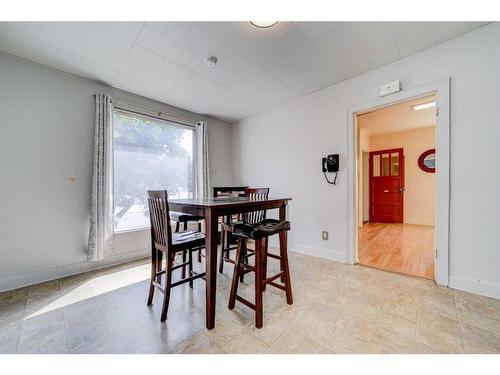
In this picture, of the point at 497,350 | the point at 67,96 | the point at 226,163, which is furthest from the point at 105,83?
the point at 497,350

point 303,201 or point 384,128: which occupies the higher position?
point 384,128

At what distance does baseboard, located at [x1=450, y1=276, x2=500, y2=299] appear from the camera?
5.79ft

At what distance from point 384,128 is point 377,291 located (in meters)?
4.55

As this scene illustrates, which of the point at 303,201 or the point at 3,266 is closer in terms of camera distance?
the point at 3,266

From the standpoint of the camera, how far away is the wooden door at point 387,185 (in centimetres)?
542

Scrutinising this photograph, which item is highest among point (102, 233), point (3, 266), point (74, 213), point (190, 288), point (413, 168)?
point (413, 168)

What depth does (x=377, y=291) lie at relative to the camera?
1.92 meters

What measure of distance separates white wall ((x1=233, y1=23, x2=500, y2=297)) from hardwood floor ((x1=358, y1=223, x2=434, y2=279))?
0.42m

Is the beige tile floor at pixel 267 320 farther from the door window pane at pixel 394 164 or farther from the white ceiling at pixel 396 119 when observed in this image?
the door window pane at pixel 394 164

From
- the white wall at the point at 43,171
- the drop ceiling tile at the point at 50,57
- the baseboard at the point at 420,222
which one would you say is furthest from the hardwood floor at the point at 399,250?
the drop ceiling tile at the point at 50,57

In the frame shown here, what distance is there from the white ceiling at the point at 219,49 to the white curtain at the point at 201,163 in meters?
0.91

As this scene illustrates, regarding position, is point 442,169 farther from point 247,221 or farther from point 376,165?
point 376,165

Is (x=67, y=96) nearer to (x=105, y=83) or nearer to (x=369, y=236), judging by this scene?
(x=105, y=83)

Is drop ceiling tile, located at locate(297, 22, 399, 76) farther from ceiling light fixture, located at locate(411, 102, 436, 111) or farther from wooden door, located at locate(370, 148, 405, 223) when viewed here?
wooden door, located at locate(370, 148, 405, 223)
